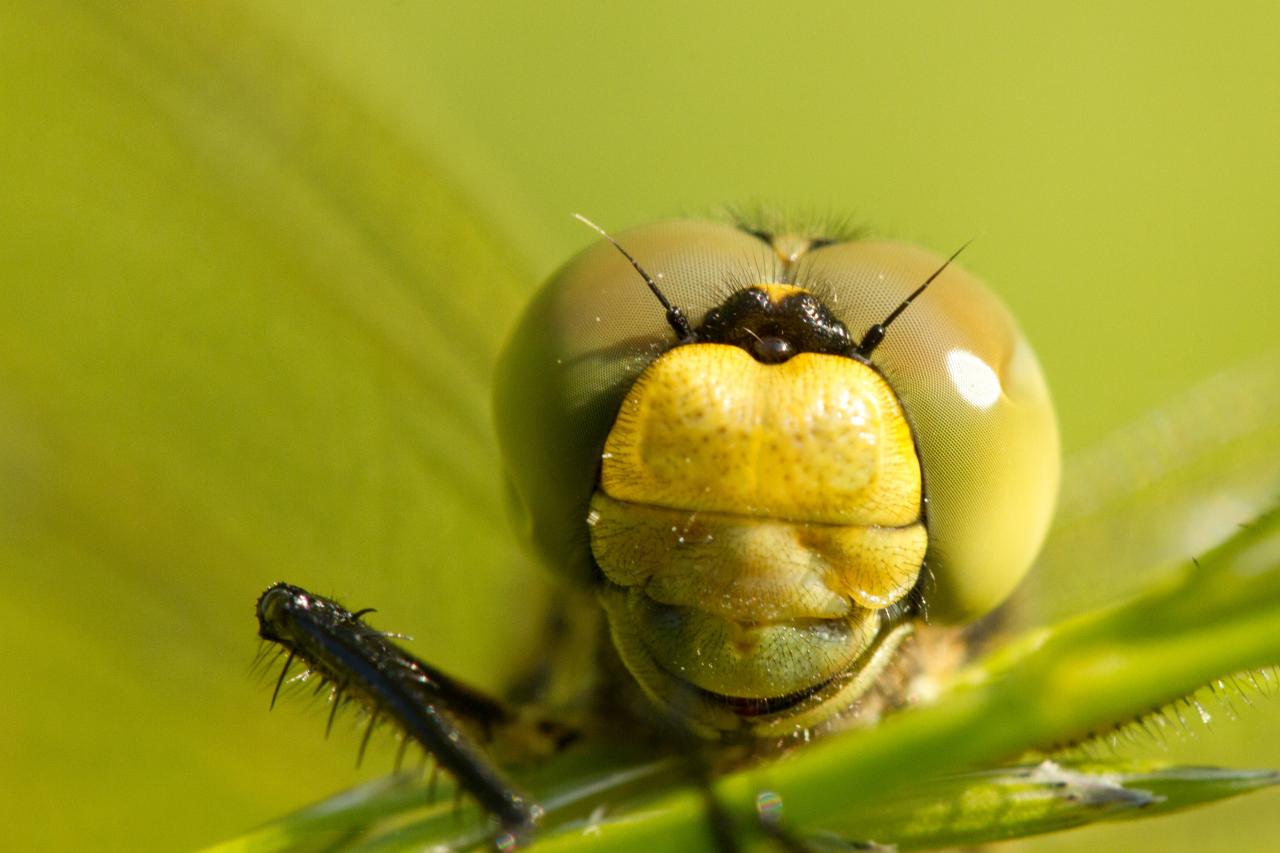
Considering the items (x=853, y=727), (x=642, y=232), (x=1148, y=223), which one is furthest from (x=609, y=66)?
(x=853, y=727)

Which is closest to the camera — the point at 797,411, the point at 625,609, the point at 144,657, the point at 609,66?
the point at 797,411

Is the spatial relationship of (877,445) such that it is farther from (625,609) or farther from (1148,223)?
(1148,223)

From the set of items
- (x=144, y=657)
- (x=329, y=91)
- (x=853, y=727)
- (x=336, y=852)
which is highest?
(x=329, y=91)

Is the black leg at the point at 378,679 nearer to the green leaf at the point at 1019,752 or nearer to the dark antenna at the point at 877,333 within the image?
the green leaf at the point at 1019,752

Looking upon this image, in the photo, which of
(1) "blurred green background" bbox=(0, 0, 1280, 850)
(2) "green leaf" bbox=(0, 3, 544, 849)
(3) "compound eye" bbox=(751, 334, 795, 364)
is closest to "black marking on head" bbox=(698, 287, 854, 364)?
(3) "compound eye" bbox=(751, 334, 795, 364)

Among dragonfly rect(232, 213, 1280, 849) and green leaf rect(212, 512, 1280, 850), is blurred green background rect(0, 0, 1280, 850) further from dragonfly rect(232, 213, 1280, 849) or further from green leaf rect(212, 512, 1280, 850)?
green leaf rect(212, 512, 1280, 850)

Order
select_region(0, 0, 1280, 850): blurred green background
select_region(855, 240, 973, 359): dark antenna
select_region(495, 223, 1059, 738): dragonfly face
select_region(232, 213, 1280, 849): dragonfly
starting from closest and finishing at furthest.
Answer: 1. select_region(232, 213, 1280, 849): dragonfly
2. select_region(495, 223, 1059, 738): dragonfly face
3. select_region(855, 240, 973, 359): dark antenna
4. select_region(0, 0, 1280, 850): blurred green background

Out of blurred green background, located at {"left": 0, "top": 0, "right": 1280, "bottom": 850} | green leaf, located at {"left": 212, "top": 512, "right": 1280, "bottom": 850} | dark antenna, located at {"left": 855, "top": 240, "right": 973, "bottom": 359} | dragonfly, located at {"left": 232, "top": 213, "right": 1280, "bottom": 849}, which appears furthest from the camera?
blurred green background, located at {"left": 0, "top": 0, "right": 1280, "bottom": 850}

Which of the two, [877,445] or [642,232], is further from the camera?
[642,232]
